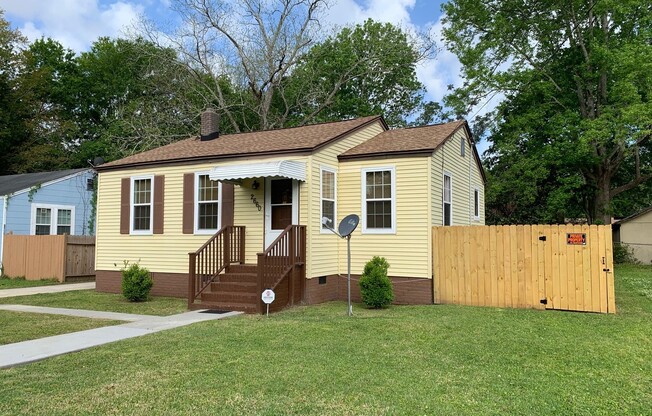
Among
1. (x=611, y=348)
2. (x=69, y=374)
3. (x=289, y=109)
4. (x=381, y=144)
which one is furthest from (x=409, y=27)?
(x=69, y=374)

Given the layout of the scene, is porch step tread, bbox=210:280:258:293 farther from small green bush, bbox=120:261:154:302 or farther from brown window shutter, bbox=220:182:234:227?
small green bush, bbox=120:261:154:302

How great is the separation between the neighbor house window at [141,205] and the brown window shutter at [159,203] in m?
0.20

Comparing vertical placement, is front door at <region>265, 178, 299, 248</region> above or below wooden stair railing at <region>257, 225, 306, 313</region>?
above

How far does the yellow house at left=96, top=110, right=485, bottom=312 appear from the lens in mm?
10414

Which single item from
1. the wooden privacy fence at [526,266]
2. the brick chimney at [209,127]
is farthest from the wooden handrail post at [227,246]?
the brick chimney at [209,127]

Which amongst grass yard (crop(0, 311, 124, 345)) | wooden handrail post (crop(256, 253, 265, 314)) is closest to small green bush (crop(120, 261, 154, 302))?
grass yard (crop(0, 311, 124, 345))

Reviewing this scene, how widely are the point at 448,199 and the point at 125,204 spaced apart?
8.52 m

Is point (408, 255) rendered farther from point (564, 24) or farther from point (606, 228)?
point (564, 24)

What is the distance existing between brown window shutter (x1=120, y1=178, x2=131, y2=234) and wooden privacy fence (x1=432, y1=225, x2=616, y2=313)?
805 centimetres

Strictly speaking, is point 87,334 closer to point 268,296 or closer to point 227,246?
point 268,296

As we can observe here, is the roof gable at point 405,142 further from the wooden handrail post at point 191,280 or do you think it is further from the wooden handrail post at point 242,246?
the wooden handrail post at point 191,280

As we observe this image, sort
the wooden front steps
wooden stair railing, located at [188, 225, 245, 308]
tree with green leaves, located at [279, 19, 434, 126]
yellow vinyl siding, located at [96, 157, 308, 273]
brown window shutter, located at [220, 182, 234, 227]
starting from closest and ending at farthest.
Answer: the wooden front steps, wooden stair railing, located at [188, 225, 245, 308], yellow vinyl siding, located at [96, 157, 308, 273], brown window shutter, located at [220, 182, 234, 227], tree with green leaves, located at [279, 19, 434, 126]

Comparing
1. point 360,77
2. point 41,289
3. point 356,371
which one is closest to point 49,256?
point 41,289

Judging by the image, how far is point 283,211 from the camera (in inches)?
441
